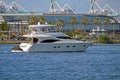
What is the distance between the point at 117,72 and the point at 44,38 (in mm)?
38181

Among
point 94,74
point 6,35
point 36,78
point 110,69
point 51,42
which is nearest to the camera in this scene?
point 36,78

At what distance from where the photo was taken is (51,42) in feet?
290

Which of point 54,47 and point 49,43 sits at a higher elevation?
point 49,43

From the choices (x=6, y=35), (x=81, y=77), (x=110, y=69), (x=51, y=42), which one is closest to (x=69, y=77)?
(x=81, y=77)

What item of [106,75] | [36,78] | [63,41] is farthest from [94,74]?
[63,41]

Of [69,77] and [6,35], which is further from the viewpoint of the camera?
[6,35]

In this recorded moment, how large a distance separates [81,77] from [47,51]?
1667 inches

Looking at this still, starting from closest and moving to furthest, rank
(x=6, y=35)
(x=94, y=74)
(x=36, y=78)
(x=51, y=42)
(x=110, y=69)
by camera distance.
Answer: (x=36, y=78)
(x=94, y=74)
(x=110, y=69)
(x=51, y=42)
(x=6, y=35)

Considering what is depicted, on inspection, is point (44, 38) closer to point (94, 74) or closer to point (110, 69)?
point (110, 69)

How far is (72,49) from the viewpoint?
294ft

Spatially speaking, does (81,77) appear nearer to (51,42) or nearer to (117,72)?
(117,72)

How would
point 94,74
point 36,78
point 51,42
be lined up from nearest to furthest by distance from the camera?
point 36,78 → point 94,74 → point 51,42

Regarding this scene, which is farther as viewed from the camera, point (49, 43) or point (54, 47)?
point (54, 47)

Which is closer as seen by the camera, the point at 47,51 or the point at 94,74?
the point at 94,74
